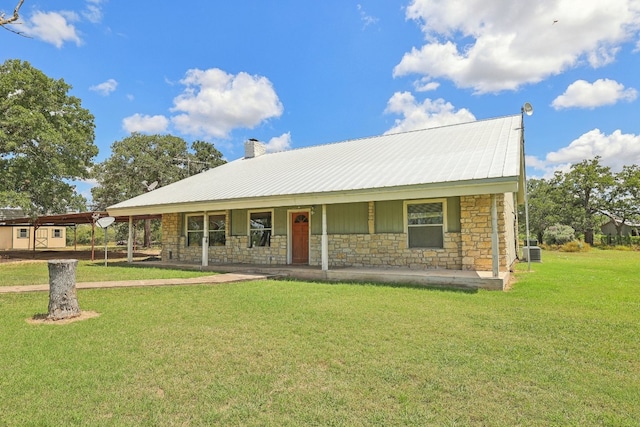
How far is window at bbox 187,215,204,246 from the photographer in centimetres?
1483

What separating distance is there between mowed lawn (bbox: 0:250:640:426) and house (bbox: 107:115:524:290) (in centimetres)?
291

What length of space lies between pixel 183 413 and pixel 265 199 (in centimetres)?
824

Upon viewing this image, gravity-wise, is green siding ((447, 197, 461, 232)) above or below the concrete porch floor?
above

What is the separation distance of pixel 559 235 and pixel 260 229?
24443mm

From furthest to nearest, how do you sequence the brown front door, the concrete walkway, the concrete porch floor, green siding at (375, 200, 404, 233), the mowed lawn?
1. the brown front door
2. green siding at (375, 200, 404, 233)
3. the concrete walkway
4. the concrete porch floor
5. the mowed lawn

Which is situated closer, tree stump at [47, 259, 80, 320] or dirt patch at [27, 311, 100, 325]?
dirt patch at [27, 311, 100, 325]

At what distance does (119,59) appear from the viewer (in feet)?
45.4

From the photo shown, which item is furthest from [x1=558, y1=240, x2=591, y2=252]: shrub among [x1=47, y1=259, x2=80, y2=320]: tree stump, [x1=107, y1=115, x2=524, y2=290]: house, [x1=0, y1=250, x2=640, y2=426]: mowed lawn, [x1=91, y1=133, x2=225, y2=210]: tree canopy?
[x1=91, y1=133, x2=225, y2=210]: tree canopy

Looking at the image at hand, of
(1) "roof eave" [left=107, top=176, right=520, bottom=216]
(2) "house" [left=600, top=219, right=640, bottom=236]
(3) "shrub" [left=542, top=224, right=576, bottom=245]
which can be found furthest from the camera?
(2) "house" [left=600, top=219, right=640, bottom=236]

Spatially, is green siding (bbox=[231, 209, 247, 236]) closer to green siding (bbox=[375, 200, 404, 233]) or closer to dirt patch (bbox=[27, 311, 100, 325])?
green siding (bbox=[375, 200, 404, 233])

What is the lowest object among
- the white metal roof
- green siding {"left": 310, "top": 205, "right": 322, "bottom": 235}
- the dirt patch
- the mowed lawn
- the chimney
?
the mowed lawn

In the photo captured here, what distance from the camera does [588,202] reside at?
105 ft

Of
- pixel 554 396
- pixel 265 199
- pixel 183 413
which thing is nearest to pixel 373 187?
pixel 265 199

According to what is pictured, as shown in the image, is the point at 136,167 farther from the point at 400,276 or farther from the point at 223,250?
the point at 400,276
